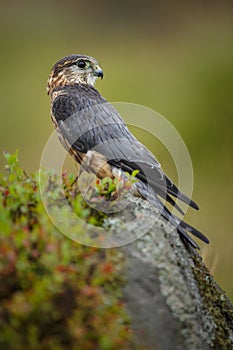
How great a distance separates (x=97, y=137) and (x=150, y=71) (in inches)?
321

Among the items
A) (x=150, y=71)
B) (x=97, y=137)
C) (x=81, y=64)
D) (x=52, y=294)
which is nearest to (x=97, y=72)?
(x=81, y=64)

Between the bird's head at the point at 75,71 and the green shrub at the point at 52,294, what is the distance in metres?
3.50

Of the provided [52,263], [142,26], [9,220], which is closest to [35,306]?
[52,263]

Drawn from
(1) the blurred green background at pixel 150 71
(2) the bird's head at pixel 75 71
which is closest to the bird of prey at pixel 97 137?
(2) the bird's head at pixel 75 71

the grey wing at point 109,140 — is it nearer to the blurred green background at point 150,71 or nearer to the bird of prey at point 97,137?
the bird of prey at point 97,137

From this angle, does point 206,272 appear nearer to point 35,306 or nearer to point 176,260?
point 176,260

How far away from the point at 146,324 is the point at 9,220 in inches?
34.1

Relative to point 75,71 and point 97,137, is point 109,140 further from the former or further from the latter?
point 75,71

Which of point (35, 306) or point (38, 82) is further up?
point (38, 82)

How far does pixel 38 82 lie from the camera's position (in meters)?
13.2

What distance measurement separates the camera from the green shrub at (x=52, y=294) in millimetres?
2711

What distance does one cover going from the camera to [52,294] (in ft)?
9.14

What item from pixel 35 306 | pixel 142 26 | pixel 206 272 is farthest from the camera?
pixel 142 26

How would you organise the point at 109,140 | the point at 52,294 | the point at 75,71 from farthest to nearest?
the point at 75,71, the point at 109,140, the point at 52,294
